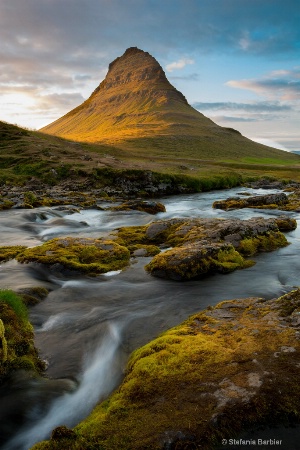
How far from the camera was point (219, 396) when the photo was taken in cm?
633

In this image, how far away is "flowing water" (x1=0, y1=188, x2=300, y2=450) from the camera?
23.7 feet

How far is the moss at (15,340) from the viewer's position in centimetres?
800

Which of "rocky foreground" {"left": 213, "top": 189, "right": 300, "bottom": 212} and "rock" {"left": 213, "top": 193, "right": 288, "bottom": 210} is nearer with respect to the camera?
"rocky foreground" {"left": 213, "top": 189, "right": 300, "bottom": 212}

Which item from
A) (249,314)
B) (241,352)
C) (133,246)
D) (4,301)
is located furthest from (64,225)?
(241,352)

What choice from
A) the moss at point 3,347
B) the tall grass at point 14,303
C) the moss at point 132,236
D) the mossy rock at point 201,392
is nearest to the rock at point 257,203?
the moss at point 132,236

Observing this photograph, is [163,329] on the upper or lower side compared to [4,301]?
lower

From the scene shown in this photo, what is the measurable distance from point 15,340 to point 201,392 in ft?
15.4

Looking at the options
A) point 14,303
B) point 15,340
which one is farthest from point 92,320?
point 15,340

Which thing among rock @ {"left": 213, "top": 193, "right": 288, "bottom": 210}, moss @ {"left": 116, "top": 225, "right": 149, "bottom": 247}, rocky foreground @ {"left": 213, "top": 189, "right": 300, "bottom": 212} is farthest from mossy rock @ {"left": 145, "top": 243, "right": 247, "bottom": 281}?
rock @ {"left": 213, "top": 193, "right": 288, "bottom": 210}

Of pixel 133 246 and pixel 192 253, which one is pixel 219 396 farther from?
pixel 133 246

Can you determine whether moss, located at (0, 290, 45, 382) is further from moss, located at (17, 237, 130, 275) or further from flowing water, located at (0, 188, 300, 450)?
moss, located at (17, 237, 130, 275)

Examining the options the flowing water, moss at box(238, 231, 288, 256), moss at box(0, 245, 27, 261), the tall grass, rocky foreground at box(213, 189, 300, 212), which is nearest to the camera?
the flowing water

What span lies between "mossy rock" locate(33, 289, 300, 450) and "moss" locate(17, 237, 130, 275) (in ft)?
23.7

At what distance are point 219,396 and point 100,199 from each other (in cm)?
3594
